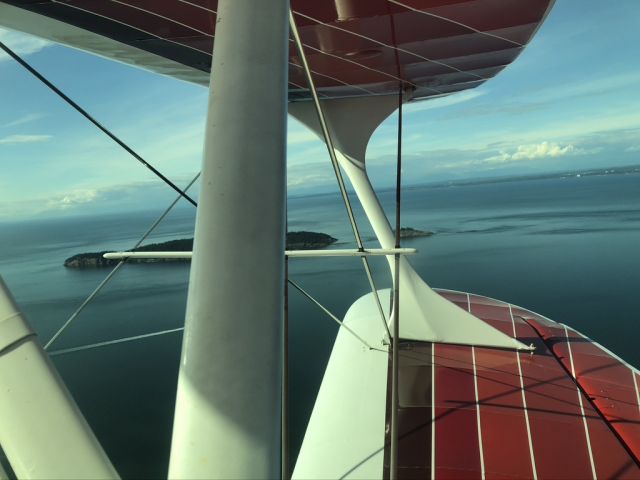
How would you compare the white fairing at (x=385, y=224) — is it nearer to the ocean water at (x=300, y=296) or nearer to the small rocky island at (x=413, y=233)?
the ocean water at (x=300, y=296)

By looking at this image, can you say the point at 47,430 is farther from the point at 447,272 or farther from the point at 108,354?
the point at 447,272

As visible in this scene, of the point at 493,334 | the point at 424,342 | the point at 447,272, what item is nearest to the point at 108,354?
the point at 424,342

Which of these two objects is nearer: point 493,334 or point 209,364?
point 209,364

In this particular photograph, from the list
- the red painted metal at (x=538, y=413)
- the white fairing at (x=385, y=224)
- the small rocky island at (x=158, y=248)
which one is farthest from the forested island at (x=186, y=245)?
the red painted metal at (x=538, y=413)

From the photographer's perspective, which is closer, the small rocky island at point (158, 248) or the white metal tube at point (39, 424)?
the white metal tube at point (39, 424)

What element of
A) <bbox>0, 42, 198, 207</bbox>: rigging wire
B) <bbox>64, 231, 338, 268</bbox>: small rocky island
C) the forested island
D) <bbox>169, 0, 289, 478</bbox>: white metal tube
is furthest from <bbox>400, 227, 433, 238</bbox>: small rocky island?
<bbox>169, 0, 289, 478</bbox>: white metal tube

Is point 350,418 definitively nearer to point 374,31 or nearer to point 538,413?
point 538,413
